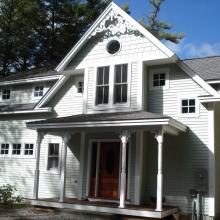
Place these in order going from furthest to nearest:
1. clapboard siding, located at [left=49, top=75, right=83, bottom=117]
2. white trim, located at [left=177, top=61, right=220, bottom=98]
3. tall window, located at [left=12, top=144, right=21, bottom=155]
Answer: tall window, located at [left=12, top=144, right=21, bottom=155], clapboard siding, located at [left=49, top=75, right=83, bottom=117], white trim, located at [left=177, top=61, right=220, bottom=98]

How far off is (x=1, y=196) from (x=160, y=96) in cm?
763

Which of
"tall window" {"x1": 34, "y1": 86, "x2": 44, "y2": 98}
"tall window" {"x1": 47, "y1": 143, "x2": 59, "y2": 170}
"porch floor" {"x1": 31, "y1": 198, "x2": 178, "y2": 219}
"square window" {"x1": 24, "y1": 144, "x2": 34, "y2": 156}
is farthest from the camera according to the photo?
"tall window" {"x1": 34, "y1": 86, "x2": 44, "y2": 98}

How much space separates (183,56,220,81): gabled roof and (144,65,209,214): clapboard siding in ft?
4.08

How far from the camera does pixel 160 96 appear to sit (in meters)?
13.6

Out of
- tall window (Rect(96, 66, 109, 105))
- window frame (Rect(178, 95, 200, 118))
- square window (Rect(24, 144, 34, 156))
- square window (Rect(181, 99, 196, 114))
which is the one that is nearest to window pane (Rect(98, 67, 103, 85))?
tall window (Rect(96, 66, 109, 105))

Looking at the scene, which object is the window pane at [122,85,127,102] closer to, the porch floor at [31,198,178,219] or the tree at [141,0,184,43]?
the porch floor at [31,198,178,219]

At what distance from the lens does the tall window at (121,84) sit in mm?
13914

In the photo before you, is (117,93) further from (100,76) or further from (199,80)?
(199,80)

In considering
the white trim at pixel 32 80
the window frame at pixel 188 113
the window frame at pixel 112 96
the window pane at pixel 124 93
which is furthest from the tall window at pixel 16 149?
the window frame at pixel 188 113

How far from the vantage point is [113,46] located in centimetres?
1441

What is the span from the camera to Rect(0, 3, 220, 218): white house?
12008mm

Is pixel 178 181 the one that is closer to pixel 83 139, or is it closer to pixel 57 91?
pixel 83 139

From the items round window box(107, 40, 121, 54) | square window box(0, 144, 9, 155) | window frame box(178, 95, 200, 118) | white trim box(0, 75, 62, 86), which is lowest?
square window box(0, 144, 9, 155)

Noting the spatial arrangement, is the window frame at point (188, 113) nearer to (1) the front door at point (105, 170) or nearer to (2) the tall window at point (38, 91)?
(1) the front door at point (105, 170)
